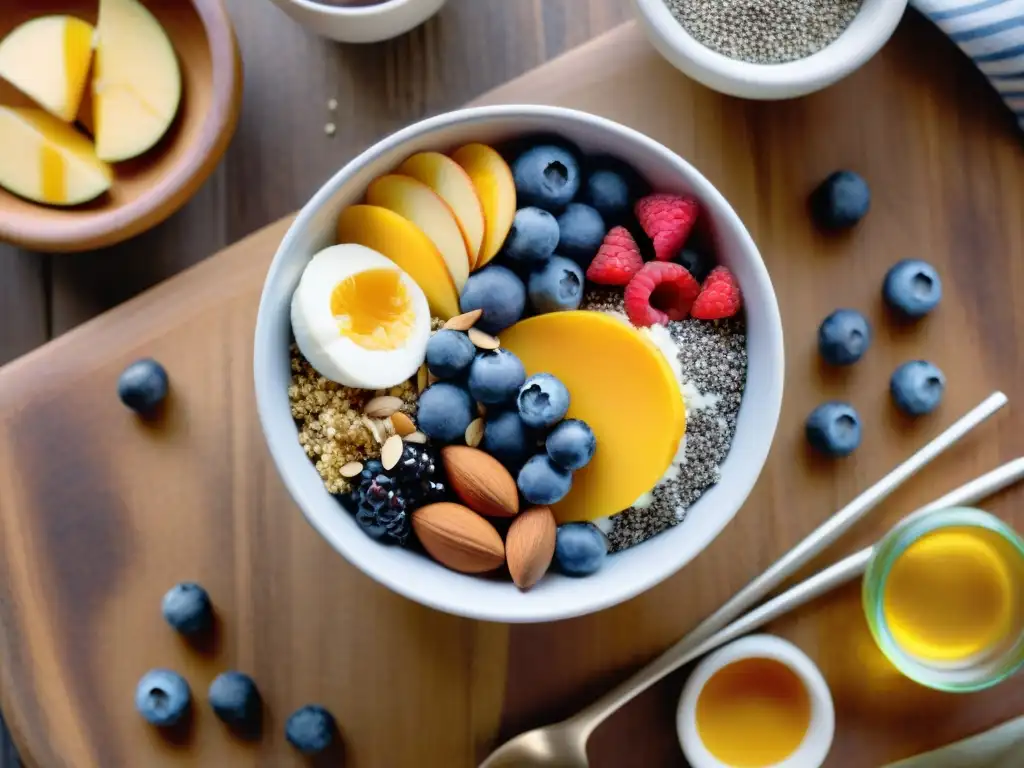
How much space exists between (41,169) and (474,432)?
517 mm

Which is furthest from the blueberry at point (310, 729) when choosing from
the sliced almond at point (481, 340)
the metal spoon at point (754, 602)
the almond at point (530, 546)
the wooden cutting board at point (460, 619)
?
the sliced almond at point (481, 340)

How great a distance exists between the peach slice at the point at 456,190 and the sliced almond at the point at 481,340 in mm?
60

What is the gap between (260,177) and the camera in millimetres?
1010

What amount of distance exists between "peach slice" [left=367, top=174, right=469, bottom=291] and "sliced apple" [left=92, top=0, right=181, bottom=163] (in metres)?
0.31

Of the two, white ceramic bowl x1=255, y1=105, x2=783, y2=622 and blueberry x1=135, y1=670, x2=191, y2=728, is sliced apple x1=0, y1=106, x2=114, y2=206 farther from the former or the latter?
blueberry x1=135, y1=670, x2=191, y2=728

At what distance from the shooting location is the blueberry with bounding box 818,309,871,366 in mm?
839

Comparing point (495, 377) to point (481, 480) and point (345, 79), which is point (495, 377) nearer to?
point (481, 480)

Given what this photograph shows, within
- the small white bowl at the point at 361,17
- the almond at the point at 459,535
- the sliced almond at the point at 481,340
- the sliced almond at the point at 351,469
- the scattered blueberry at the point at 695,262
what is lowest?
the almond at the point at 459,535

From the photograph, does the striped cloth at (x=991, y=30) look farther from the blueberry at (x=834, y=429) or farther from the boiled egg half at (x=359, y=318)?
the boiled egg half at (x=359, y=318)

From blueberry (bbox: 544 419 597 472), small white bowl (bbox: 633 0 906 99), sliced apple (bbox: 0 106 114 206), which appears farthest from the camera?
sliced apple (bbox: 0 106 114 206)

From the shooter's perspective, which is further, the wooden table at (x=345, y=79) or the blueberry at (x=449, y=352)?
the wooden table at (x=345, y=79)

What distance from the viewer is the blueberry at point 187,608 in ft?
2.77

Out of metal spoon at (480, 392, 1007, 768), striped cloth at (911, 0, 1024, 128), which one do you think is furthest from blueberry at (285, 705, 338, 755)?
striped cloth at (911, 0, 1024, 128)

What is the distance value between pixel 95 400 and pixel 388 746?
0.40m
